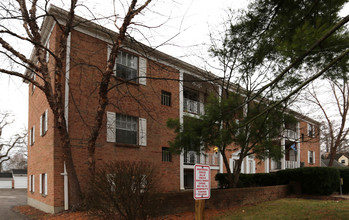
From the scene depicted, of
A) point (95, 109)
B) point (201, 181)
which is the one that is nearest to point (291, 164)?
point (95, 109)

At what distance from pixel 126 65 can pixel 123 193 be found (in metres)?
9.64

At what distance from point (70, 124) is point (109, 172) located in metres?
6.80

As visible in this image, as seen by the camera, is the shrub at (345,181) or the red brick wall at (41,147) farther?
the shrub at (345,181)

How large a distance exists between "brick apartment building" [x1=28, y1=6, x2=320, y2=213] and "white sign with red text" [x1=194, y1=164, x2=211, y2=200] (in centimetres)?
588

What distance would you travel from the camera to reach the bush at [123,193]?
642cm

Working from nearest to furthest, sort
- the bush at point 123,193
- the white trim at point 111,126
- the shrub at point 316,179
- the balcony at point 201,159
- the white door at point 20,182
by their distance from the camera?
the bush at point 123,193 → the white trim at point 111,126 → the shrub at point 316,179 → the balcony at point 201,159 → the white door at point 20,182

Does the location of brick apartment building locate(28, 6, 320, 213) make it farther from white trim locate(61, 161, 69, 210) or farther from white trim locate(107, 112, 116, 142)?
white trim locate(61, 161, 69, 210)

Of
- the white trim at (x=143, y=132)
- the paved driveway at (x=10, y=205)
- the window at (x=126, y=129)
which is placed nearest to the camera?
the paved driveway at (x=10, y=205)

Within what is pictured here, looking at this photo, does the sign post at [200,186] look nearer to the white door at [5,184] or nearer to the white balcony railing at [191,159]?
the white balcony railing at [191,159]

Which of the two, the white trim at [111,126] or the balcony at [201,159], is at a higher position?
the white trim at [111,126]

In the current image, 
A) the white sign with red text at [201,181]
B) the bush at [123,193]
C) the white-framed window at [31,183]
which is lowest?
the white-framed window at [31,183]

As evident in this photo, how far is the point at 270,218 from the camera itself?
9578 mm

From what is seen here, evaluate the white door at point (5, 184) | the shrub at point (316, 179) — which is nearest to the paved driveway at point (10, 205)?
the shrub at point (316, 179)

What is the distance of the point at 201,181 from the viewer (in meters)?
4.80
